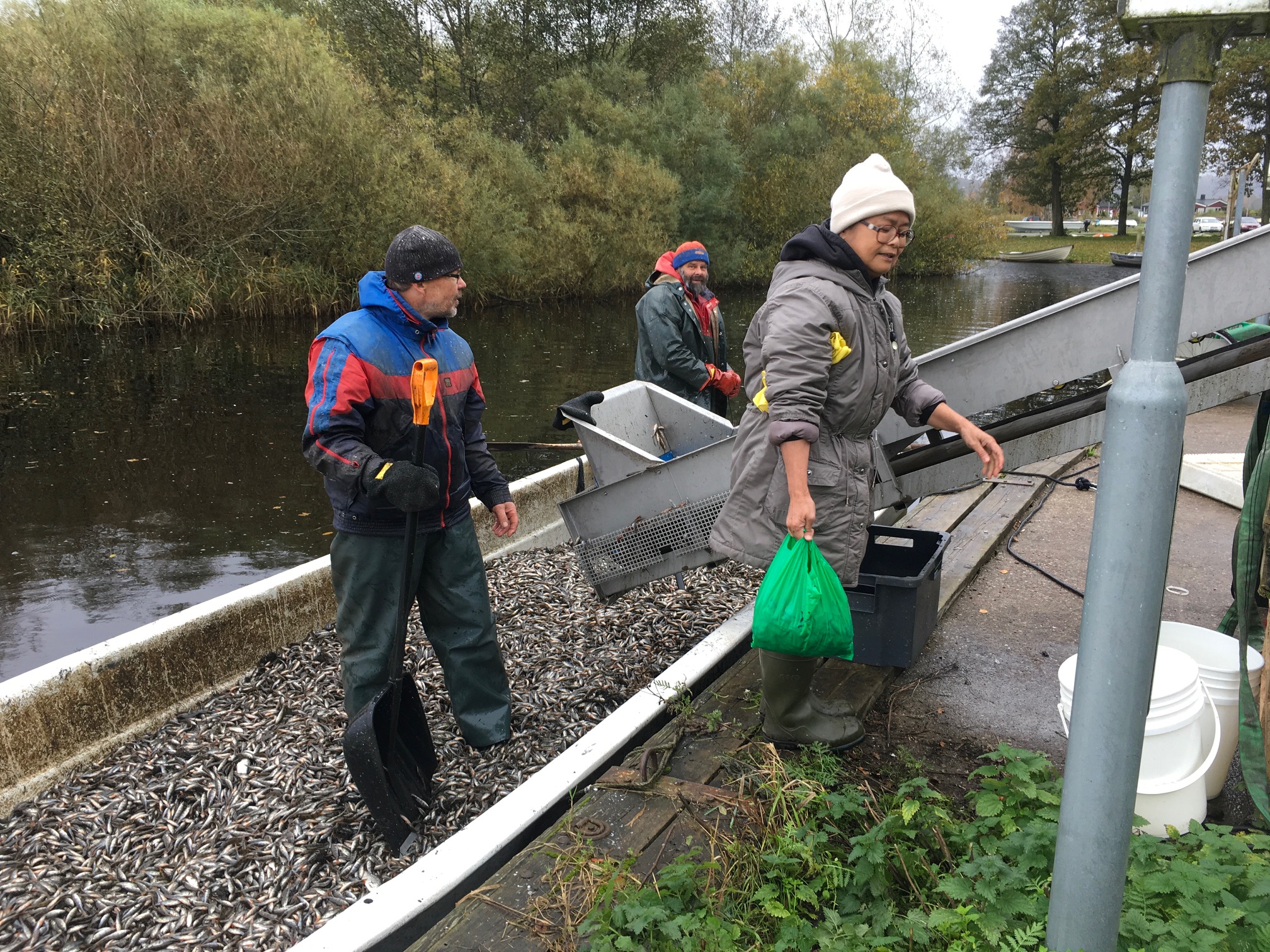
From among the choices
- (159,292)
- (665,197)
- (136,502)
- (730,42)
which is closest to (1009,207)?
(730,42)

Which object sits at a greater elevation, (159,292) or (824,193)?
(824,193)

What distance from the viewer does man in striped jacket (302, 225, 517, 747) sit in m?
3.44

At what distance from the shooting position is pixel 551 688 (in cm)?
485

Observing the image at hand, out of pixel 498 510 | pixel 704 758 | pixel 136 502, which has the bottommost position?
pixel 136 502

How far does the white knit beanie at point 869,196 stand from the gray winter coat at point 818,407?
0.61 feet

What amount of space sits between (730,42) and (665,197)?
13.6 meters

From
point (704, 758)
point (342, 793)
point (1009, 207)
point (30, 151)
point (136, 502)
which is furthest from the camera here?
point (1009, 207)

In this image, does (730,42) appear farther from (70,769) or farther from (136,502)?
(70,769)

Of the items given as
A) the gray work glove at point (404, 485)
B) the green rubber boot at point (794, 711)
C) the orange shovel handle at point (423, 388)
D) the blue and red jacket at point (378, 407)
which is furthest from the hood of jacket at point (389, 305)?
the green rubber boot at point (794, 711)

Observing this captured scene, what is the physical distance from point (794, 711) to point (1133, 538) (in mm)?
1942

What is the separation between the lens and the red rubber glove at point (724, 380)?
6.75 meters

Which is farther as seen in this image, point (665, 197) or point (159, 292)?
point (665, 197)

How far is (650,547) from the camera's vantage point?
15.8 feet

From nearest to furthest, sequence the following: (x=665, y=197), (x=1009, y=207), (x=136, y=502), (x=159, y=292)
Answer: (x=136, y=502), (x=159, y=292), (x=665, y=197), (x=1009, y=207)
